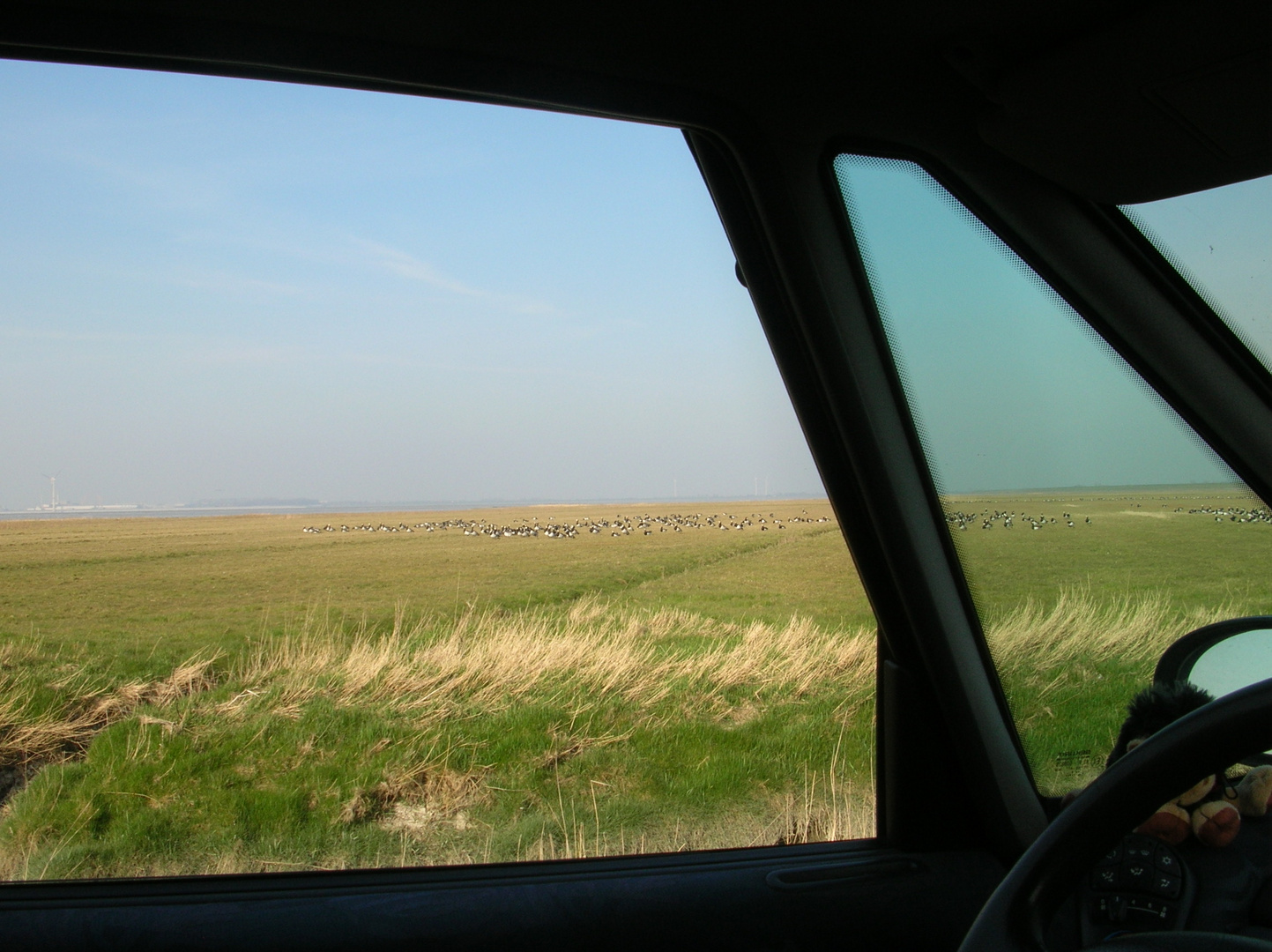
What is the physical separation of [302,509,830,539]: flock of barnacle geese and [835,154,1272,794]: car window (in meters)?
0.98

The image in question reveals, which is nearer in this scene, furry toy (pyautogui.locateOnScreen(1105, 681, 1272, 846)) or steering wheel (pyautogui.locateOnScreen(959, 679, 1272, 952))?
steering wheel (pyautogui.locateOnScreen(959, 679, 1272, 952))

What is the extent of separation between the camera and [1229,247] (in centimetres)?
154

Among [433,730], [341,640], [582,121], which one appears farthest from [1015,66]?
[341,640]

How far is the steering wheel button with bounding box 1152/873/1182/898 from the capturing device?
1.22 meters

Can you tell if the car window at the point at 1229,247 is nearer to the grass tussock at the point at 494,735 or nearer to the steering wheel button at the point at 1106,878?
the grass tussock at the point at 494,735

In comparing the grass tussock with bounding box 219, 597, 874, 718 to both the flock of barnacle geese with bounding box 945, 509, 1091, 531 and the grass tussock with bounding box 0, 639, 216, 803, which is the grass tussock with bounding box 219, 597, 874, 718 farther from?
the flock of barnacle geese with bounding box 945, 509, 1091, 531

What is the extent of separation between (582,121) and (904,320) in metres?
0.84

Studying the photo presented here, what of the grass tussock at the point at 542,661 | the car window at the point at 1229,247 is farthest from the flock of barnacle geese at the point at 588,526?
the car window at the point at 1229,247

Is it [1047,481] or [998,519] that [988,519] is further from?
[1047,481]

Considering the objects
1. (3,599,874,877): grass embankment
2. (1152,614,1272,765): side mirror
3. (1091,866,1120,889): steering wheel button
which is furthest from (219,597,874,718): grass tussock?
(1091,866,1120,889): steering wheel button

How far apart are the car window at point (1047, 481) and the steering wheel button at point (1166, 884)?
1.88 ft

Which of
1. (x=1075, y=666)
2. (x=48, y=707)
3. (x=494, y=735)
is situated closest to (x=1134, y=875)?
(x=1075, y=666)

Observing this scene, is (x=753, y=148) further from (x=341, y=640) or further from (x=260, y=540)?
(x=260, y=540)

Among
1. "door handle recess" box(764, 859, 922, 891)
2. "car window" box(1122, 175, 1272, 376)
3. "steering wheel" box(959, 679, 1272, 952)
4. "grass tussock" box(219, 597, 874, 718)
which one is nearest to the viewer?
"steering wheel" box(959, 679, 1272, 952)
